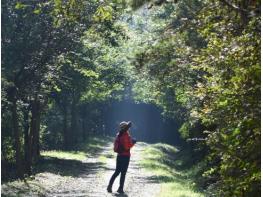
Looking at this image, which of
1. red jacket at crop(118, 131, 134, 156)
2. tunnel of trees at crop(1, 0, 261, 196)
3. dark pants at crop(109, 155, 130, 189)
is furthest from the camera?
dark pants at crop(109, 155, 130, 189)

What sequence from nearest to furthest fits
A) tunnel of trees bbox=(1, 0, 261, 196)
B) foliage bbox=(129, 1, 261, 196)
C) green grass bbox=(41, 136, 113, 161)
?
foliage bbox=(129, 1, 261, 196) → tunnel of trees bbox=(1, 0, 261, 196) → green grass bbox=(41, 136, 113, 161)

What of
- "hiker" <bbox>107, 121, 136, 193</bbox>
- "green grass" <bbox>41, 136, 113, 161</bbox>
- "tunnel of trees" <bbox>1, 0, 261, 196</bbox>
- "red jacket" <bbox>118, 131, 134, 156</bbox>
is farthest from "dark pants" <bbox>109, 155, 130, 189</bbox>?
"green grass" <bbox>41, 136, 113, 161</bbox>

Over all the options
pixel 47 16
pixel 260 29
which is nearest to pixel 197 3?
pixel 47 16

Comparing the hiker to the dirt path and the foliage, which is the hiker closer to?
the dirt path

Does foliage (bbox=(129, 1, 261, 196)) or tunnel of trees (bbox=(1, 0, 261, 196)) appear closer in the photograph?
foliage (bbox=(129, 1, 261, 196))

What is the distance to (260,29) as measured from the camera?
24.5 feet

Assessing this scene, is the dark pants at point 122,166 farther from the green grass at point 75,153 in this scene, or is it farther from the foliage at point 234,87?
the green grass at point 75,153

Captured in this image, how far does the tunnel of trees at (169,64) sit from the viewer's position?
765cm

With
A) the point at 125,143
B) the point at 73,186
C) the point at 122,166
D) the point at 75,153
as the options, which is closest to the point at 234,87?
the point at 125,143

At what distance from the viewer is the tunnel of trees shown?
765cm

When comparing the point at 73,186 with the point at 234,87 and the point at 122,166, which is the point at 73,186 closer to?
the point at 122,166

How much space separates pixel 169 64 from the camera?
777 inches

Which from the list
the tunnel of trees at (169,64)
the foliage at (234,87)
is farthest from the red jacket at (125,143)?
the foliage at (234,87)

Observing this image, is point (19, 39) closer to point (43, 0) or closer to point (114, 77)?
point (43, 0)
